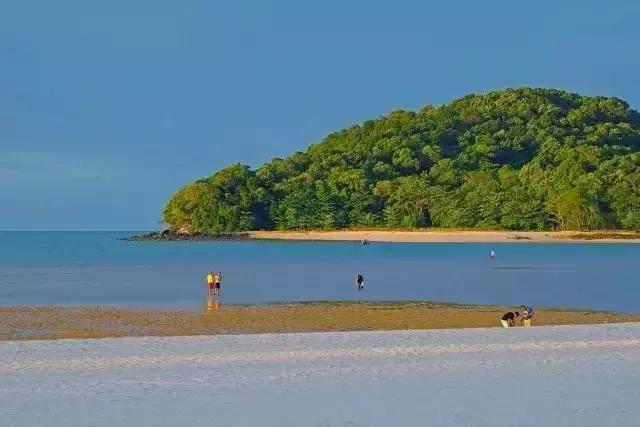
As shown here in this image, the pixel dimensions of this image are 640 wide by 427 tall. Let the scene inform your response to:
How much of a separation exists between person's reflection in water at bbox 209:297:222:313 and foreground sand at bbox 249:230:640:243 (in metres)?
79.2

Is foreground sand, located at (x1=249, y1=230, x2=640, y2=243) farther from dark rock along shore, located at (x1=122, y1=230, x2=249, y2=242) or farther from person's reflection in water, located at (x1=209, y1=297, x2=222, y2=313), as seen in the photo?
person's reflection in water, located at (x1=209, y1=297, x2=222, y2=313)

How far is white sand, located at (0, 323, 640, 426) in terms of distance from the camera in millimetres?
8438

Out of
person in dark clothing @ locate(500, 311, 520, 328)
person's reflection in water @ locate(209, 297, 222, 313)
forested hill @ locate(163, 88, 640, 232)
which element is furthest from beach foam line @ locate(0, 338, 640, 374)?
forested hill @ locate(163, 88, 640, 232)

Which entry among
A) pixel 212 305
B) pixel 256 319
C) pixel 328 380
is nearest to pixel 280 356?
pixel 328 380

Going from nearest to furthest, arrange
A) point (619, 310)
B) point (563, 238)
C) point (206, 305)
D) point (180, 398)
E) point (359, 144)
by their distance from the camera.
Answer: point (180, 398), point (619, 310), point (206, 305), point (563, 238), point (359, 144)

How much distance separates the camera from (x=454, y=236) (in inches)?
4375

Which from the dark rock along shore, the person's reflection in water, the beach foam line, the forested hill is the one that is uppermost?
the forested hill

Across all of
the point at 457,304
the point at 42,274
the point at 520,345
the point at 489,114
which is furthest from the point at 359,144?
the point at 520,345

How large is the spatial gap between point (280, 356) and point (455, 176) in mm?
117908

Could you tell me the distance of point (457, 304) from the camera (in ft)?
89.0

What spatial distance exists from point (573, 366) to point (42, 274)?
3841cm

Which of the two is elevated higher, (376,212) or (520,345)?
(376,212)

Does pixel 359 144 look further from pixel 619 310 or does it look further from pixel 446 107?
pixel 619 310

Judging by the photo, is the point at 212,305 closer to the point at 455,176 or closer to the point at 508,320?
the point at 508,320
